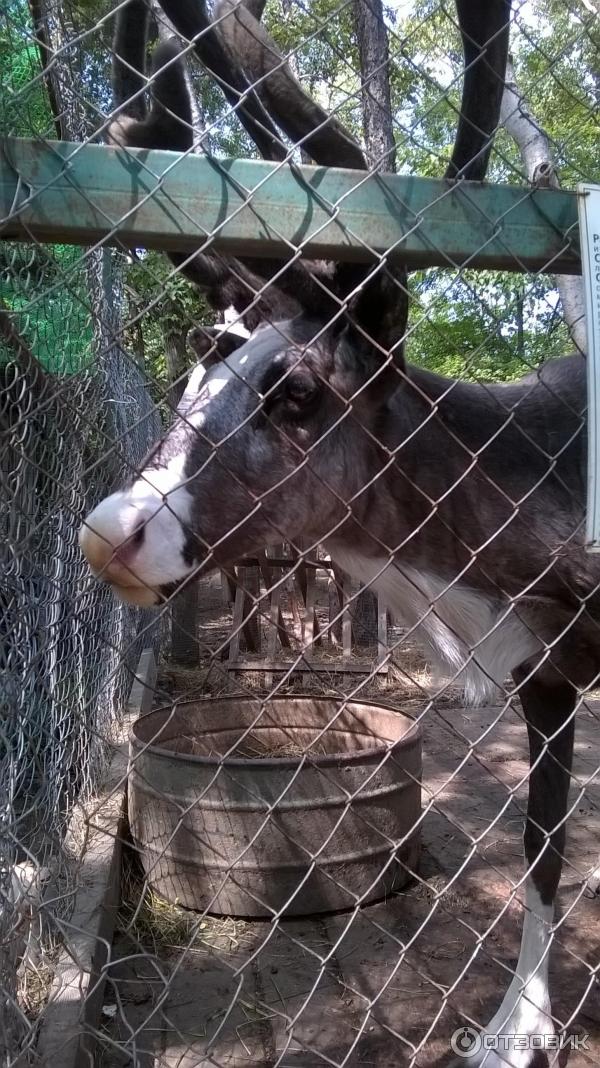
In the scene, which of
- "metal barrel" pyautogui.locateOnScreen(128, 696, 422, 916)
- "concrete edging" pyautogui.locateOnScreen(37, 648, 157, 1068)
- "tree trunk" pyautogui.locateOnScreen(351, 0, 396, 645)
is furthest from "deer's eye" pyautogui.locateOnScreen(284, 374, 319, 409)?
"tree trunk" pyautogui.locateOnScreen(351, 0, 396, 645)

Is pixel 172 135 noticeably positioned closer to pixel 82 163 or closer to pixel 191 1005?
pixel 82 163

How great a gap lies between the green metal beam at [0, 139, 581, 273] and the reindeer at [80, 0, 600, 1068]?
0.33ft

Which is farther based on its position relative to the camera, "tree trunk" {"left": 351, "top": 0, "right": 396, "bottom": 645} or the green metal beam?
"tree trunk" {"left": 351, "top": 0, "right": 396, "bottom": 645}


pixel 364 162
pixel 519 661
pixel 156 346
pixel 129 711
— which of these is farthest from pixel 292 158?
pixel 156 346

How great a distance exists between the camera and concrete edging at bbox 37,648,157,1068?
6.57 ft

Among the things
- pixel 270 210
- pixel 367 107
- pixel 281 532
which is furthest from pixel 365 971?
pixel 367 107

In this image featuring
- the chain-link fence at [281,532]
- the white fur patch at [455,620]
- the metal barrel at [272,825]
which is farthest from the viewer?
the metal barrel at [272,825]

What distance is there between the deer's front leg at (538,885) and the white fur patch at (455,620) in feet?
0.91

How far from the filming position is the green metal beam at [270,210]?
1385 mm

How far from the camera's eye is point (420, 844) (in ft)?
12.8

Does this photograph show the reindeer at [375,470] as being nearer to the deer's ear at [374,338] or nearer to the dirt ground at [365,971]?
the deer's ear at [374,338]

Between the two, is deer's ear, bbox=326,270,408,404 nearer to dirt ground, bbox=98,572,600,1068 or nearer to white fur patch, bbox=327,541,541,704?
white fur patch, bbox=327,541,541,704

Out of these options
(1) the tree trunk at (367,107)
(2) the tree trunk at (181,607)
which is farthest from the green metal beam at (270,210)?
(1) the tree trunk at (367,107)

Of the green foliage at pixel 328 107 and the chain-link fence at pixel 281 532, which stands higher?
the green foliage at pixel 328 107
